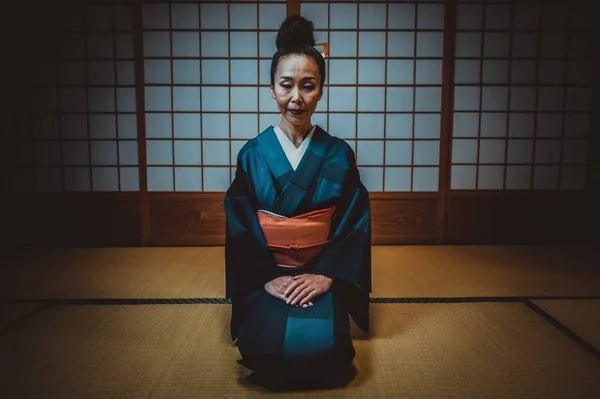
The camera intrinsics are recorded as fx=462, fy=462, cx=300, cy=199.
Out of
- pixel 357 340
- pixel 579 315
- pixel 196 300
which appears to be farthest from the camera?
pixel 196 300

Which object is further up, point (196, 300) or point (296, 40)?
point (296, 40)

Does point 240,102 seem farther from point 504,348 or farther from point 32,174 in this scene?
point 504,348

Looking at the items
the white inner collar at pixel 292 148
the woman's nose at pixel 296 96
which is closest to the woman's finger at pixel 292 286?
the white inner collar at pixel 292 148

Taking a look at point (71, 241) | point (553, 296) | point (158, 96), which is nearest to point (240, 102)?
point (158, 96)

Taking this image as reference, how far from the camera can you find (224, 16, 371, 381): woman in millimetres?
1855

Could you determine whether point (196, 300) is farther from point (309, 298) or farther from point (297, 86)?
point (297, 86)

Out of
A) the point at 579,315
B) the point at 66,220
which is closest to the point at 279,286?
the point at 579,315

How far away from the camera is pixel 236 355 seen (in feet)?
6.67

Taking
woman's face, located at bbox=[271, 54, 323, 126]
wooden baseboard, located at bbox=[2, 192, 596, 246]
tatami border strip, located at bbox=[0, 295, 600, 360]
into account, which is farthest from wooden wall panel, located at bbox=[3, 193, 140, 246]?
woman's face, located at bbox=[271, 54, 323, 126]

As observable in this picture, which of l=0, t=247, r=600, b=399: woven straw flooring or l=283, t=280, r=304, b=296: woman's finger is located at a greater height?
l=283, t=280, r=304, b=296: woman's finger

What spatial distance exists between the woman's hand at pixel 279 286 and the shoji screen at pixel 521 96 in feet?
8.78

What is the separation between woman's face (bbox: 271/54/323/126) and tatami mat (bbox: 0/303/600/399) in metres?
1.09

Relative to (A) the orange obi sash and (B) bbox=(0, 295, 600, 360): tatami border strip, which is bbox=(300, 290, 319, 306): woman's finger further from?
(B) bbox=(0, 295, 600, 360): tatami border strip

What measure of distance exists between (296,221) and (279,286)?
28 cm
